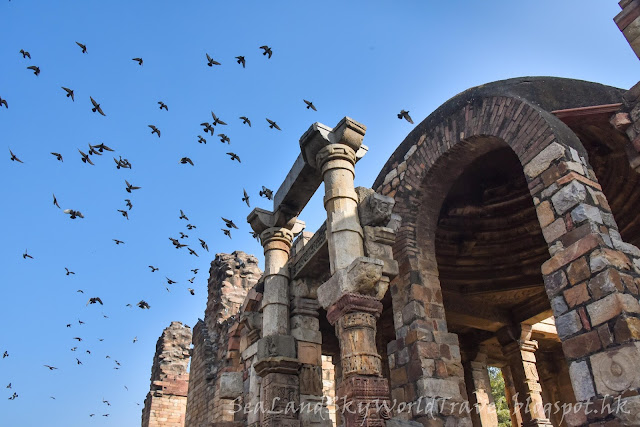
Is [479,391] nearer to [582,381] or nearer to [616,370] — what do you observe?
[582,381]

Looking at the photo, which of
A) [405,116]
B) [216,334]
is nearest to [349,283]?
[405,116]

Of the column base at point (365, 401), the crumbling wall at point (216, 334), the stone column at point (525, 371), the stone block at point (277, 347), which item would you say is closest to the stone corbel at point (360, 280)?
the column base at point (365, 401)

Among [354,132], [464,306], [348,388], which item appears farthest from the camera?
[464,306]

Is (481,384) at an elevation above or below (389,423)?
above

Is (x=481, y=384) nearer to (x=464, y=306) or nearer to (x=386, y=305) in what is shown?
(x=464, y=306)

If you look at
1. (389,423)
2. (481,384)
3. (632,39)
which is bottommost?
(389,423)

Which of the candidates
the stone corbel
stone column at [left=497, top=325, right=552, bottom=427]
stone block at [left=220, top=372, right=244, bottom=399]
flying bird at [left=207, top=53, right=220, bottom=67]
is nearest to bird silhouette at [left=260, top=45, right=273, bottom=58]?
flying bird at [left=207, top=53, right=220, bottom=67]

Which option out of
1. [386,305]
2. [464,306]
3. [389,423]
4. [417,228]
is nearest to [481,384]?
[464,306]

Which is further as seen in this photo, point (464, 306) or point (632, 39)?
point (464, 306)

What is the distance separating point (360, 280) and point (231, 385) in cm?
440

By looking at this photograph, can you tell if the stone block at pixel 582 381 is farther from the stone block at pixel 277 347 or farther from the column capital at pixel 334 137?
the stone block at pixel 277 347

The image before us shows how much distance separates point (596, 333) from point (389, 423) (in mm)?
2029

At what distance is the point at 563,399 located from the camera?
11984 millimetres

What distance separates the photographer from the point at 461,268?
969cm
